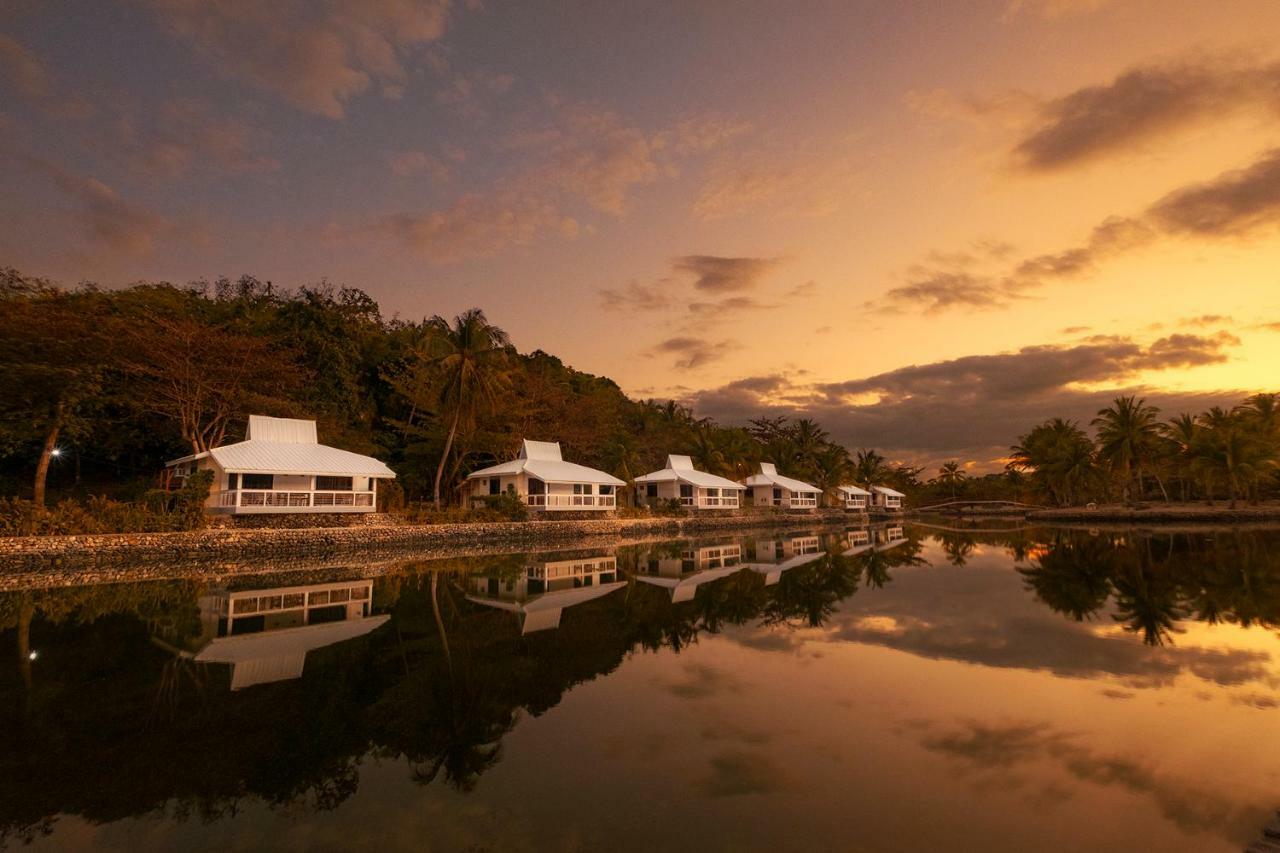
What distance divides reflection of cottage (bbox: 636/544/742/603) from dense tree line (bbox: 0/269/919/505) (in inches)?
649

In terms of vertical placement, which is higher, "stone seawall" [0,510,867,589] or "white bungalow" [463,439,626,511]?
"white bungalow" [463,439,626,511]

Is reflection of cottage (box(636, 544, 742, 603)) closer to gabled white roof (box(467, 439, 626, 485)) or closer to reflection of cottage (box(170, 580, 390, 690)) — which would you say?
reflection of cottage (box(170, 580, 390, 690))

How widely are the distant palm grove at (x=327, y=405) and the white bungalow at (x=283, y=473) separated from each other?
2484mm

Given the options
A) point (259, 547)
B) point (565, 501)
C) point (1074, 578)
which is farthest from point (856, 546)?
point (259, 547)

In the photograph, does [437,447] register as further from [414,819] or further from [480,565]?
[414,819]

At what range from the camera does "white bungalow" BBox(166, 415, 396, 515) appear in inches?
1024

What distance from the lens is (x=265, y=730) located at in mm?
7148

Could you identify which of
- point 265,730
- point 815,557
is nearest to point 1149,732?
point 265,730

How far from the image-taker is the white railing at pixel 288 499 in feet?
84.4

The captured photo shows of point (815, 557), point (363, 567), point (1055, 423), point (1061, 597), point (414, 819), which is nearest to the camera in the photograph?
point (414, 819)

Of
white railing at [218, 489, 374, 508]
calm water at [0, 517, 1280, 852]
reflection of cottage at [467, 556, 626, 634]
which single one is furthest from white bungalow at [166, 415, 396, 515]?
reflection of cottage at [467, 556, 626, 634]

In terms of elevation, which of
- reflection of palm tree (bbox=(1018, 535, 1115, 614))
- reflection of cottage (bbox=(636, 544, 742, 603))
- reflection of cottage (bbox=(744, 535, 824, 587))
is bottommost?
reflection of palm tree (bbox=(1018, 535, 1115, 614))

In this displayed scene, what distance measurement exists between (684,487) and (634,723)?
43.7 m

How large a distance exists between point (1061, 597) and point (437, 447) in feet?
118
